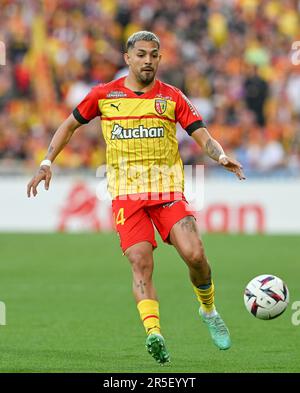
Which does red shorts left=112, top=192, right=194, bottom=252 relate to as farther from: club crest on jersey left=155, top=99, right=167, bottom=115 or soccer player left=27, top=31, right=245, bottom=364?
club crest on jersey left=155, top=99, right=167, bottom=115

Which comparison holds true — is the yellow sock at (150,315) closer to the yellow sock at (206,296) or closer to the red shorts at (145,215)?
the red shorts at (145,215)

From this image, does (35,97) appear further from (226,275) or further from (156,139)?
(156,139)

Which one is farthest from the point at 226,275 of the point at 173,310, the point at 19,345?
the point at 19,345

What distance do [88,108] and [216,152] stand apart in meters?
1.05

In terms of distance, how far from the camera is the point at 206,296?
8.84 meters

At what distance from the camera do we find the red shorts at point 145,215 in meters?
8.49

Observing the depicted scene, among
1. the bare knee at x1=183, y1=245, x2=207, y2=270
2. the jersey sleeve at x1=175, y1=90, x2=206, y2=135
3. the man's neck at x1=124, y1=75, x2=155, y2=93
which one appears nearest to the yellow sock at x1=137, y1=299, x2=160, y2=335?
the bare knee at x1=183, y1=245, x2=207, y2=270

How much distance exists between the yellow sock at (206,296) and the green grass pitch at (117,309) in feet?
1.16

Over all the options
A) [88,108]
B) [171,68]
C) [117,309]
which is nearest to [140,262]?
[88,108]

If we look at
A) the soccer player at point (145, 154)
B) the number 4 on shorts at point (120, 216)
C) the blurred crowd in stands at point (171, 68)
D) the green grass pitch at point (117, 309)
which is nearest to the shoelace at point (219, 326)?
the soccer player at point (145, 154)

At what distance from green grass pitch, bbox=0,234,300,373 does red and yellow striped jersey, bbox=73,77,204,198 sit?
53.4 inches

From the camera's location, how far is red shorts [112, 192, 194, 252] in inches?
334
